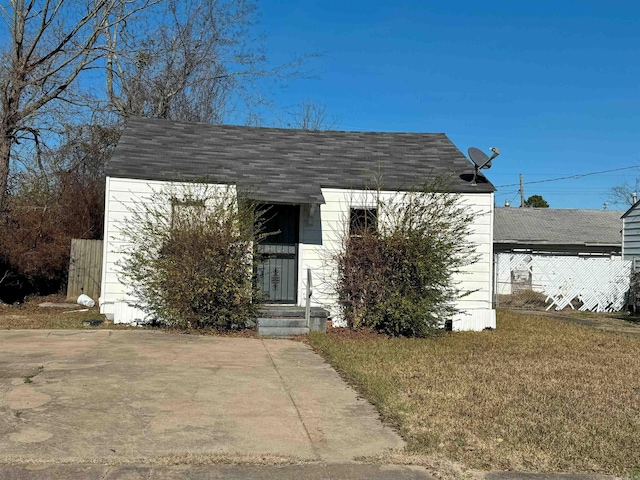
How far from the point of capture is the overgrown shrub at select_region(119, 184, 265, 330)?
10094mm

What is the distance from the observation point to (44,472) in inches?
153

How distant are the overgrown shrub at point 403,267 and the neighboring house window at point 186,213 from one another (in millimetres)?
2759

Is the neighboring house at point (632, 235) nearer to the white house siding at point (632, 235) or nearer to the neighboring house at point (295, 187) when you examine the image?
the white house siding at point (632, 235)

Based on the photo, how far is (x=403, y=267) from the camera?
10.4 metres

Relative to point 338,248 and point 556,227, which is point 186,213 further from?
point 556,227

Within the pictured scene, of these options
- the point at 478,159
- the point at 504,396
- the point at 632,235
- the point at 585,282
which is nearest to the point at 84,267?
the point at 478,159

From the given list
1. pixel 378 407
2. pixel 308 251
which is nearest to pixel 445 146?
pixel 308 251

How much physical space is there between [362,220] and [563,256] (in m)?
15.9

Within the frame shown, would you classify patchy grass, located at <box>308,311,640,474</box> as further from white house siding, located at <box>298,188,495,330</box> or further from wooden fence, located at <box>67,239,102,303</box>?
wooden fence, located at <box>67,239,102,303</box>

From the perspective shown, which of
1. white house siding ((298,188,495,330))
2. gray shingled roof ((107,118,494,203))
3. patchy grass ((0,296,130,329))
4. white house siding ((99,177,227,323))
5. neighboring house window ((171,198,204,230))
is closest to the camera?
neighboring house window ((171,198,204,230))

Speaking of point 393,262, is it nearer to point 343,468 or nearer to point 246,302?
point 246,302

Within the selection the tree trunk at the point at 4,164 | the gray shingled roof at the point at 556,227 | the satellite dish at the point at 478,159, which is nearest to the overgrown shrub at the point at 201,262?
Result: the satellite dish at the point at 478,159

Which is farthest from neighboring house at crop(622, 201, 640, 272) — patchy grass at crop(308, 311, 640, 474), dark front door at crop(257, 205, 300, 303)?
dark front door at crop(257, 205, 300, 303)

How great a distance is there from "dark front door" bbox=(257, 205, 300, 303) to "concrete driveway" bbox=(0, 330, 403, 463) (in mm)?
3217
